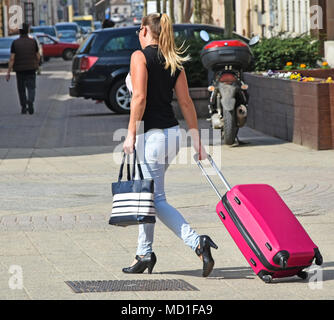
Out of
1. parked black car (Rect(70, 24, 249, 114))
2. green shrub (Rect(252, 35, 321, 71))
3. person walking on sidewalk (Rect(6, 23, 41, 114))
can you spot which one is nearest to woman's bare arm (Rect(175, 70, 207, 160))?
green shrub (Rect(252, 35, 321, 71))

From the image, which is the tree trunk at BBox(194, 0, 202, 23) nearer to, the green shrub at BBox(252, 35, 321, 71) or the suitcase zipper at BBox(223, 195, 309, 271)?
the green shrub at BBox(252, 35, 321, 71)

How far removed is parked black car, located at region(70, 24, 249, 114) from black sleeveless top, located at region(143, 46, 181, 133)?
14.1 metres

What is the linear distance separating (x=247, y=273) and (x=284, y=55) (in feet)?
38.1

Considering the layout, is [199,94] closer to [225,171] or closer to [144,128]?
[225,171]

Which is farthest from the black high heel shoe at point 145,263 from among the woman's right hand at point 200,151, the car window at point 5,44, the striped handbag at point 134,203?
the car window at point 5,44

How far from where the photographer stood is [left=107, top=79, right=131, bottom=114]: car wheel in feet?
69.5

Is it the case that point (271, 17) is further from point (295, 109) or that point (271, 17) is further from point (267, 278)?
point (267, 278)

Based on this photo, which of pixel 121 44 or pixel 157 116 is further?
pixel 121 44

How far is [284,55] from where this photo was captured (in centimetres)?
1819

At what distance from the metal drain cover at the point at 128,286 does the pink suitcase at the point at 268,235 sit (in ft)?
1.39

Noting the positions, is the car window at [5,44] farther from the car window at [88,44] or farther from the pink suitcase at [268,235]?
the pink suitcase at [268,235]

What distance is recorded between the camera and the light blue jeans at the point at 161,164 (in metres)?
6.80

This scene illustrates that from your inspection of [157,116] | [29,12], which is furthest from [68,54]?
[157,116]

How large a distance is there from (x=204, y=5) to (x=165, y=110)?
3185cm
